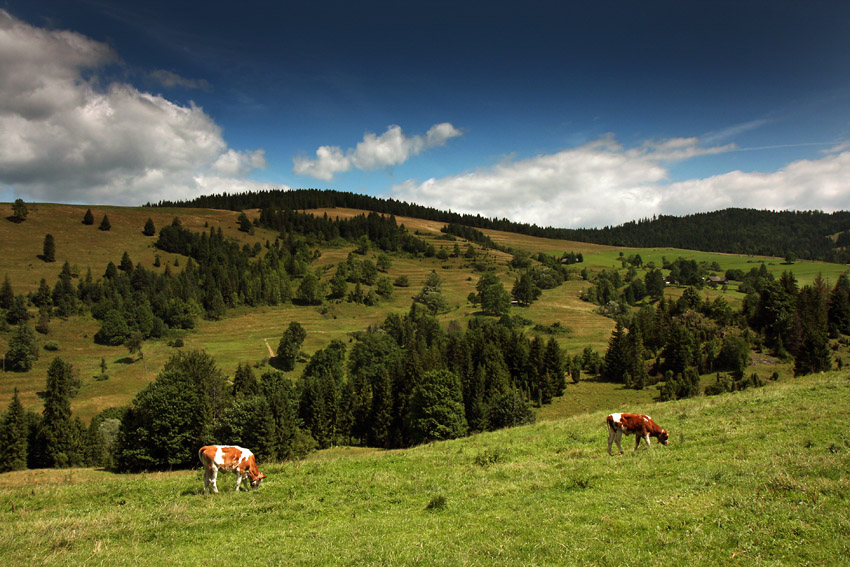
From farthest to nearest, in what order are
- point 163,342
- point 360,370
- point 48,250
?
1. point 48,250
2. point 163,342
3. point 360,370

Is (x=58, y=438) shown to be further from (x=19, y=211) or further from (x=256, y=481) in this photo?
(x=19, y=211)

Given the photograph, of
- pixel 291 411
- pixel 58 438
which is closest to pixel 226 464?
pixel 291 411

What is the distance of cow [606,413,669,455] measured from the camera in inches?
774

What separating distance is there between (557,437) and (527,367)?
198ft

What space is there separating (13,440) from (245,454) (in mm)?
69658

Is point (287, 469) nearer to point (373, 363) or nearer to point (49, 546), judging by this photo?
point (49, 546)

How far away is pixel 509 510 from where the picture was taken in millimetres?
13375

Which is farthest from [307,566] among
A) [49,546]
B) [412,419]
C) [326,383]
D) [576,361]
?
[576,361]

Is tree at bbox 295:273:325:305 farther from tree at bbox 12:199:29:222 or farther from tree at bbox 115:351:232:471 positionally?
tree at bbox 12:199:29:222

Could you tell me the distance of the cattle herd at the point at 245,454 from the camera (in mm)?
18297

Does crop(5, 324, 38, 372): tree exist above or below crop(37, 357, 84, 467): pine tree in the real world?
above

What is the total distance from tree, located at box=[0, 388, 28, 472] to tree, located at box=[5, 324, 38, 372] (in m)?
58.8

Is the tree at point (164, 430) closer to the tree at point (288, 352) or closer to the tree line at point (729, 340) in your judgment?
the tree at point (288, 352)

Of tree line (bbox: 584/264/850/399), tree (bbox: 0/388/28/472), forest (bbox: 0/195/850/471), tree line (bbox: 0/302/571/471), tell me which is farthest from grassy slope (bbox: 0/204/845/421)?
tree (bbox: 0/388/28/472)
